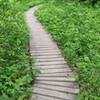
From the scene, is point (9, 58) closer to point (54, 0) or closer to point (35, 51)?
point (35, 51)

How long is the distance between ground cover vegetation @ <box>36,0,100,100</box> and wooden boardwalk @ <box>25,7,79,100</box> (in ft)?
1.09

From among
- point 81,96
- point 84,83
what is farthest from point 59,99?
point 84,83

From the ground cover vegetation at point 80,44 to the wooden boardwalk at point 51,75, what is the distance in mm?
332

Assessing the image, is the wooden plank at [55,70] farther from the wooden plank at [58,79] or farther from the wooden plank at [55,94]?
the wooden plank at [55,94]

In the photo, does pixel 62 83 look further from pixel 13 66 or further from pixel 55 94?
pixel 13 66

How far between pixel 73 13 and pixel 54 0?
12.2m

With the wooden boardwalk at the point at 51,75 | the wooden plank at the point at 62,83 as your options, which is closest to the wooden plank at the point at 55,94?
the wooden boardwalk at the point at 51,75

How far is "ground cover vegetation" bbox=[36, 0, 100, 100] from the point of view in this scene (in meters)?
9.92

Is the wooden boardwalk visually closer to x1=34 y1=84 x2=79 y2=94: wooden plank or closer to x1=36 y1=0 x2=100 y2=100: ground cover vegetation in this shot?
x1=34 y1=84 x2=79 y2=94: wooden plank

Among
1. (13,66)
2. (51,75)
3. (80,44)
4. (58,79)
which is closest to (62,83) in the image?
(58,79)

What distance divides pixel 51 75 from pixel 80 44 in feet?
12.0

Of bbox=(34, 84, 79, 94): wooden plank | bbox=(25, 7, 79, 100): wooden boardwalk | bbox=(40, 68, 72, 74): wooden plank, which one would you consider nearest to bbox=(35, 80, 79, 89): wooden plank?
bbox=(25, 7, 79, 100): wooden boardwalk

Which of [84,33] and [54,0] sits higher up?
[84,33]

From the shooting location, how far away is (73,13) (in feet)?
73.6
